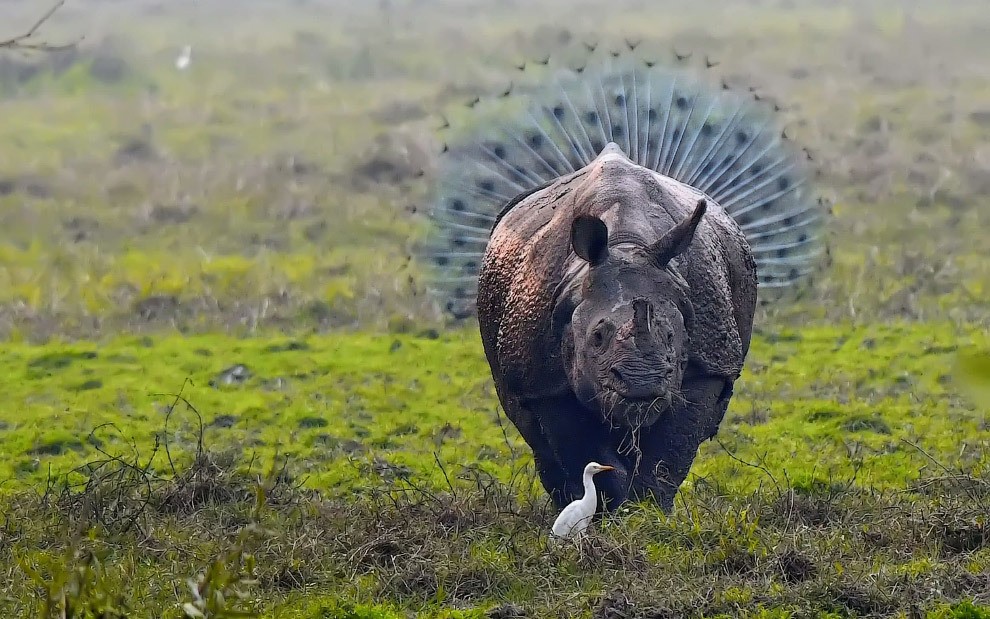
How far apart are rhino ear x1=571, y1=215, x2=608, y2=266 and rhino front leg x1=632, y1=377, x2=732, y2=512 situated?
77cm

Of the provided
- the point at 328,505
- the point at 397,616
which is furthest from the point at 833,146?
the point at 397,616

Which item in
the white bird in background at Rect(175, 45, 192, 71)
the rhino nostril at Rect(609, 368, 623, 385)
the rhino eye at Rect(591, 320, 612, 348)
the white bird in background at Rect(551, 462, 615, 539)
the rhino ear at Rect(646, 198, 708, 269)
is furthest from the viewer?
the white bird in background at Rect(175, 45, 192, 71)

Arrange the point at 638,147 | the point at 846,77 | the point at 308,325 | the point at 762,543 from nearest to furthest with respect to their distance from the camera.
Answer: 1. the point at 762,543
2. the point at 638,147
3. the point at 308,325
4. the point at 846,77

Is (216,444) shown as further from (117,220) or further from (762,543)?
(117,220)

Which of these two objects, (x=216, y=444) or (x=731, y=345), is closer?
Answer: (x=731, y=345)

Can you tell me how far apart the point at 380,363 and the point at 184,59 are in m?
15.7

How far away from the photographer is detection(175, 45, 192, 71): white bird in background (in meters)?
26.2

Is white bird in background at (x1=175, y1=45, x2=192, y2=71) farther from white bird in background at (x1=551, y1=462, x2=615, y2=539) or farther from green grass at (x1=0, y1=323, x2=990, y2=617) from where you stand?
white bird in background at (x1=551, y1=462, x2=615, y2=539)

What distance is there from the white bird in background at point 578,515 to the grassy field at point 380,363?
0.41ft

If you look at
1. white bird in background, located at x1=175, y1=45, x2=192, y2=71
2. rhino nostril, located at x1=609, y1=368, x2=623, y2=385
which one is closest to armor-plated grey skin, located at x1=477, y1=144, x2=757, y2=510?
rhino nostril, located at x1=609, y1=368, x2=623, y2=385

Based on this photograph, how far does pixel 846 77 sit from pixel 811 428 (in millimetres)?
15201

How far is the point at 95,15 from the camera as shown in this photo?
1300 inches

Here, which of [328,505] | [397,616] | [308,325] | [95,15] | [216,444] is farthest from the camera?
[95,15]

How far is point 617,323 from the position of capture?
629 cm
